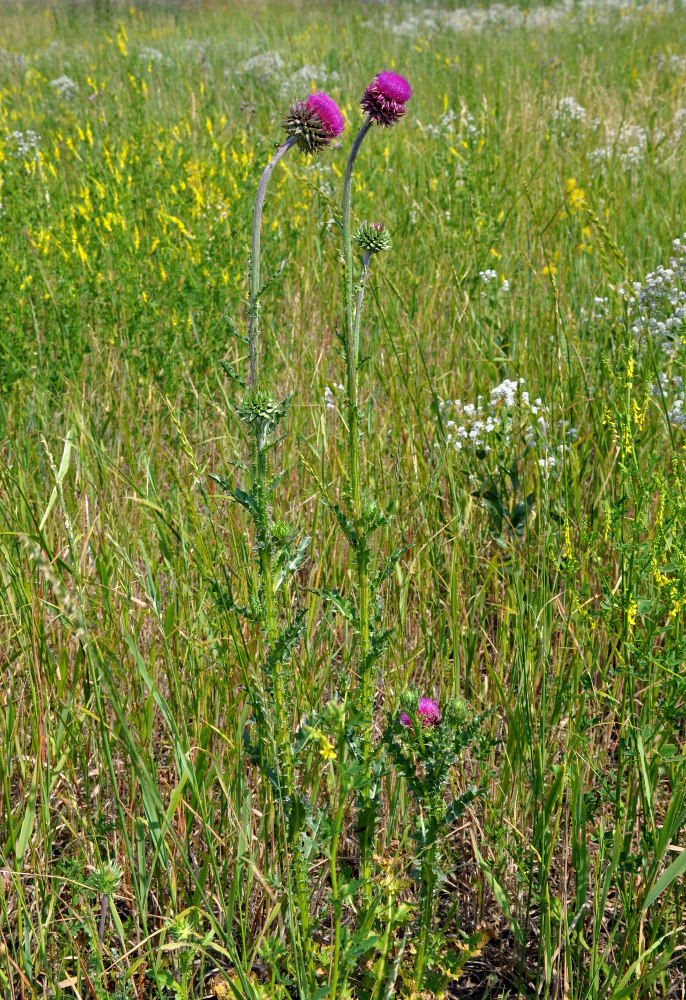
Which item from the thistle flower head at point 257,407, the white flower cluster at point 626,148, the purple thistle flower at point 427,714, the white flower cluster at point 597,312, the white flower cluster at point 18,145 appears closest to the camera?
the thistle flower head at point 257,407

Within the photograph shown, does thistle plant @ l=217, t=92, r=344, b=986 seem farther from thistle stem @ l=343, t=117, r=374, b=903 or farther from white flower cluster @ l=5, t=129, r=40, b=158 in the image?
white flower cluster @ l=5, t=129, r=40, b=158

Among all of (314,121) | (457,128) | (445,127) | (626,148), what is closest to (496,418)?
(314,121)

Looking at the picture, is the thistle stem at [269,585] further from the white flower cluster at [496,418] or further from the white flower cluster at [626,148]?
the white flower cluster at [626,148]

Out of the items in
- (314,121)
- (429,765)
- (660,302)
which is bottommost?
(429,765)

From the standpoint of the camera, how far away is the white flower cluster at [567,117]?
5320 mm

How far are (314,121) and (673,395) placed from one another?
1.28m

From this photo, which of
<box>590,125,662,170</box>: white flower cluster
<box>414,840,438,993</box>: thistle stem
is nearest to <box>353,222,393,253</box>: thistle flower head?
<box>414,840,438,993</box>: thistle stem

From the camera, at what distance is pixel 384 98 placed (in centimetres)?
141

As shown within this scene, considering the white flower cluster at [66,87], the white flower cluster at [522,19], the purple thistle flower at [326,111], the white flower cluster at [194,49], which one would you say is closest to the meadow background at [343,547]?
the purple thistle flower at [326,111]

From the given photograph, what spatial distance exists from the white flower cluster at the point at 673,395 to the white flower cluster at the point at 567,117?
343cm

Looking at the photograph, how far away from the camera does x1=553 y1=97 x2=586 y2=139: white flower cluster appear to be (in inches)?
209

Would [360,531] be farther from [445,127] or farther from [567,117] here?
[567,117]

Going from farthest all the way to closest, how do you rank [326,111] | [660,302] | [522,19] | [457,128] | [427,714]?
[522,19], [457,128], [660,302], [326,111], [427,714]

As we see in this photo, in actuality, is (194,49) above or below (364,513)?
above
